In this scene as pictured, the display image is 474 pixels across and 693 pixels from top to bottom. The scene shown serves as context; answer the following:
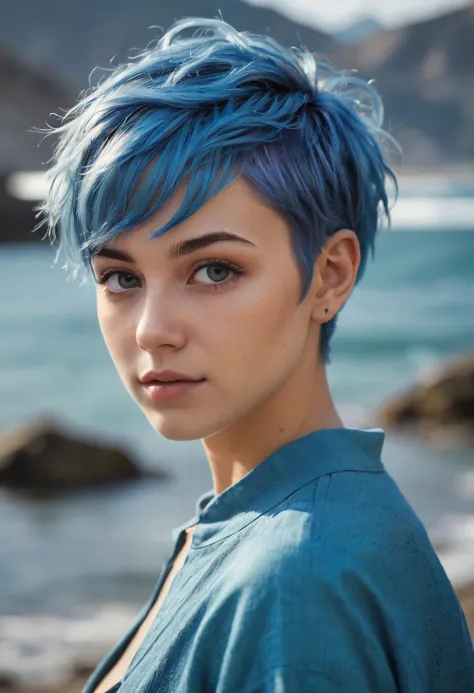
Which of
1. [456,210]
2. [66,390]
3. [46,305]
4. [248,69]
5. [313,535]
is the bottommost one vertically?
[313,535]

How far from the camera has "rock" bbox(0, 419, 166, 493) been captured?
680 centimetres

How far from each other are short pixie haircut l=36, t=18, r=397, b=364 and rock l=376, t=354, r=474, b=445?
282 inches

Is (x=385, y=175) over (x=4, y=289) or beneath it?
beneath

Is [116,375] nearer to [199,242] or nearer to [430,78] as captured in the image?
[430,78]

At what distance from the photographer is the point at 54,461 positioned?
6.84 meters

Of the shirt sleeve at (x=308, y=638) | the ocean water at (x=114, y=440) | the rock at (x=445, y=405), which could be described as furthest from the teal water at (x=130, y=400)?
the shirt sleeve at (x=308, y=638)

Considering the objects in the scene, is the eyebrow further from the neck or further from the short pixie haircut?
the neck

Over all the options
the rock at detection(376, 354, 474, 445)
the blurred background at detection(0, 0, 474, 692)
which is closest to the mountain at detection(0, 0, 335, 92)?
the blurred background at detection(0, 0, 474, 692)

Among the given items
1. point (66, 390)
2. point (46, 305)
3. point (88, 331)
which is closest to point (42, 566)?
point (66, 390)

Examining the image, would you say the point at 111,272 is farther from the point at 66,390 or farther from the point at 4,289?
the point at 4,289

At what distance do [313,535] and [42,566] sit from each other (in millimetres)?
5268

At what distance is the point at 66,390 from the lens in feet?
43.4

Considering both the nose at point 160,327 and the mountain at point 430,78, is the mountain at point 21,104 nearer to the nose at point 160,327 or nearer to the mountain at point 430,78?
the mountain at point 430,78

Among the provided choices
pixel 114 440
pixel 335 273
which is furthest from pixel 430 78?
pixel 335 273
